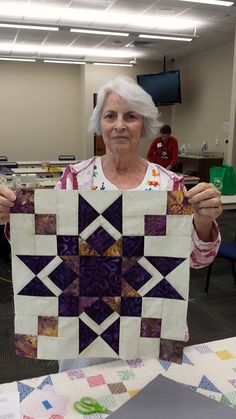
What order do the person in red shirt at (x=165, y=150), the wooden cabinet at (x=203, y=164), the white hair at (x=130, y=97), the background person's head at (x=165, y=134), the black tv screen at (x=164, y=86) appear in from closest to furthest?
the white hair at (x=130, y=97) < the background person's head at (x=165, y=134) < the person in red shirt at (x=165, y=150) < the wooden cabinet at (x=203, y=164) < the black tv screen at (x=164, y=86)

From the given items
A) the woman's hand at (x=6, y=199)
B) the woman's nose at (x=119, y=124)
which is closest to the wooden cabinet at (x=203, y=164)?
the woman's nose at (x=119, y=124)

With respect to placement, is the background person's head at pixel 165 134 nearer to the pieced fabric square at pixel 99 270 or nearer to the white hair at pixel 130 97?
the white hair at pixel 130 97

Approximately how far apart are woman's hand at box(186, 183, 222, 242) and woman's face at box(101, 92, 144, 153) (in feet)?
1.39

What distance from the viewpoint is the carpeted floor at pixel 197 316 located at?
254 centimetres

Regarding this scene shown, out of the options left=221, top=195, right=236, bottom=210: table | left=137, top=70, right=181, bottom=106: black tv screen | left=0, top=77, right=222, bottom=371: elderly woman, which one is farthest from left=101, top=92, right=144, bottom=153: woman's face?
left=137, top=70, right=181, bottom=106: black tv screen

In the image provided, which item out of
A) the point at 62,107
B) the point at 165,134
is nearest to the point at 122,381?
the point at 165,134

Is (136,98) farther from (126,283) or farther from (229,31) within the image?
(229,31)

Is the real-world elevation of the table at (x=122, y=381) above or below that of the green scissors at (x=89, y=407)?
below

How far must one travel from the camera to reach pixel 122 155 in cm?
149

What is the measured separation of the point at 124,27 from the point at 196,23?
1.32 metres

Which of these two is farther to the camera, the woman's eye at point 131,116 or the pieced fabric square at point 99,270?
the woman's eye at point 131,116

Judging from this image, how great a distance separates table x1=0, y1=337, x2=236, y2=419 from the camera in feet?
3.54

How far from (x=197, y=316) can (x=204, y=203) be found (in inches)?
93.4

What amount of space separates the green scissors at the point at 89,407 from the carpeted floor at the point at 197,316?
5.03ft
